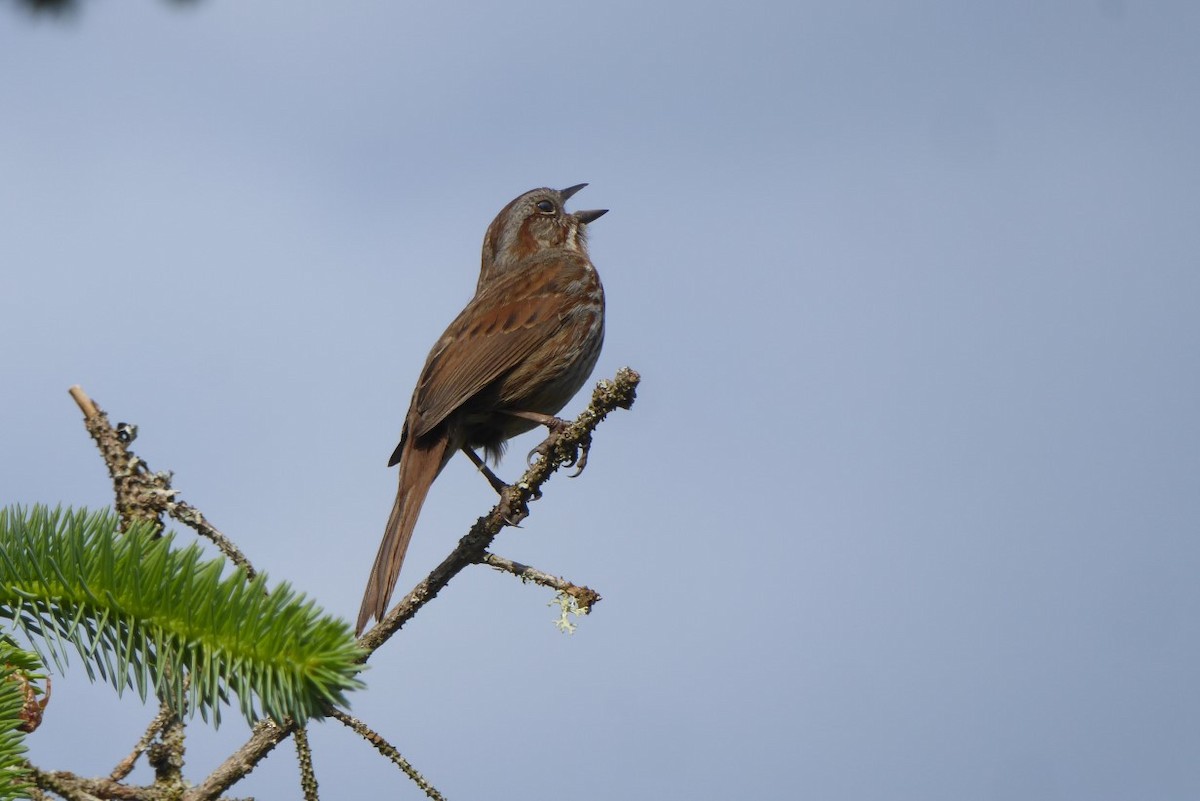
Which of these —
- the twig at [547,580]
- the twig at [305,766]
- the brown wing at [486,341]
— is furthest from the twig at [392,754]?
the brown wing at [486,341]

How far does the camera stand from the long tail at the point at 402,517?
4109 mm

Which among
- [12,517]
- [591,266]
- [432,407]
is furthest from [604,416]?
[591,266]

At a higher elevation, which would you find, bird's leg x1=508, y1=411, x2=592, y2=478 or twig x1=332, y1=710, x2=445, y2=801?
bird's leg x1=508, y1=411, x2=592, y2=478

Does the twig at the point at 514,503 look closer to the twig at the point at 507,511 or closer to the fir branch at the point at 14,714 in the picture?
the twig at the point at 507,511

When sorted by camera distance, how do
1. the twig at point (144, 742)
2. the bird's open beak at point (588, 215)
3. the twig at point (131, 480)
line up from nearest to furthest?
the twig at point (144, 742)
the twig at point (131, 480)
the bird's open beak at point (588, 215)

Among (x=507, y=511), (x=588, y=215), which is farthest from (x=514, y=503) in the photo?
(x=588, y=215)

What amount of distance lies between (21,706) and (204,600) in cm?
33

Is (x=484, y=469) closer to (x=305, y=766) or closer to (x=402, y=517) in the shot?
(x=402, y=517)

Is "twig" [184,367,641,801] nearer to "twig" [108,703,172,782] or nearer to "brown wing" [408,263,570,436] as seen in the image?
"twig" [108,703,172,782]

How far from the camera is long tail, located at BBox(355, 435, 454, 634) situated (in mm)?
4109

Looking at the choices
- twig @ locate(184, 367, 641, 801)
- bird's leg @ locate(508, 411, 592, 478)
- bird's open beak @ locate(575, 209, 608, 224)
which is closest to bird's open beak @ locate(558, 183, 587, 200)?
bird's open beak @ locate(575, 209, 608, 224)

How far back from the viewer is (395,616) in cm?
297

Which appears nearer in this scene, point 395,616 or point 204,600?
point 204,600

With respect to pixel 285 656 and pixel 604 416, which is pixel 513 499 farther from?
pixel 285 656
